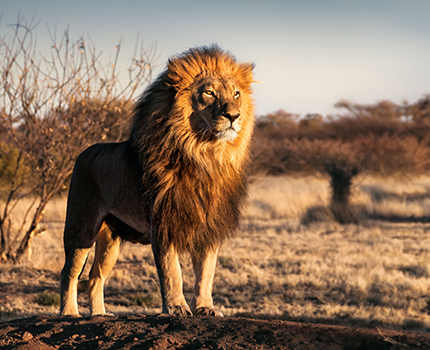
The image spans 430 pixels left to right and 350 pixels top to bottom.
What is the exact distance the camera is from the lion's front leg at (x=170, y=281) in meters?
4.26

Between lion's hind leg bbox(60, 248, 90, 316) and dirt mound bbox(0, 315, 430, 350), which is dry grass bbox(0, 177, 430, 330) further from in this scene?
dirt mound bbox(0, 315, 430, 350)

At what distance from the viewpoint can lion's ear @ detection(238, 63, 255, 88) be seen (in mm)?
4883

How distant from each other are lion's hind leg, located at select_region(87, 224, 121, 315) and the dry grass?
2.34 metres

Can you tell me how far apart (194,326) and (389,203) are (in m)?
18.3

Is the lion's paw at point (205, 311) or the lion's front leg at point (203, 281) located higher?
the lion's front leg at point (203, 281)

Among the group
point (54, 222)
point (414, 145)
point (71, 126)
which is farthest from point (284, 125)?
point (71, 126)

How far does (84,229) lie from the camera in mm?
5363

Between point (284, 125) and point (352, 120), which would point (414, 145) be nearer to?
point (352, 120)

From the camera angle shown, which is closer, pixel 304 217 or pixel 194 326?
pixel 194 326

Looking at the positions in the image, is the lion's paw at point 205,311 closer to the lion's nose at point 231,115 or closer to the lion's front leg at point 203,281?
the lion's front leg at point 203,281

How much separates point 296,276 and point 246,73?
6.73 meters

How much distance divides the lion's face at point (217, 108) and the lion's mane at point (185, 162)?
0.06 m

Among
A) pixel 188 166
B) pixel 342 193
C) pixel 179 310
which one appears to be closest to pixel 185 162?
pixel 188 166

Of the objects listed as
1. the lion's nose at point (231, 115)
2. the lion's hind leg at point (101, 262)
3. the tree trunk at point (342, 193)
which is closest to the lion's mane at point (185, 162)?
the lion's nose at point (231, 115)
